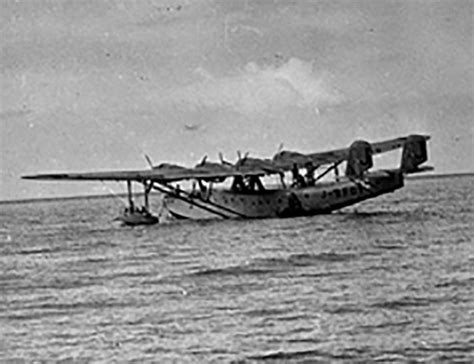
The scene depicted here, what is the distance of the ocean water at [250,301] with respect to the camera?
824 inches

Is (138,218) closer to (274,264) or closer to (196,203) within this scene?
(196,203)

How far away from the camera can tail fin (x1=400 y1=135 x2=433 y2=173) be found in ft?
207

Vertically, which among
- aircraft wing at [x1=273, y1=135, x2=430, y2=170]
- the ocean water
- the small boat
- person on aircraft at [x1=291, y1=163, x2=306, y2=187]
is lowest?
the ocean water

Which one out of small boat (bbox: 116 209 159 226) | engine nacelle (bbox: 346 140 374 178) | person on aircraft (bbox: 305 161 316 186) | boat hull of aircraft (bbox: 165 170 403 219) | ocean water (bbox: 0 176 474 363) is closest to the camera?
ocean water (bbox: 0 176 474 363)

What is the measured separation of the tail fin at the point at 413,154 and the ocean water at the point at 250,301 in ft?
41.7

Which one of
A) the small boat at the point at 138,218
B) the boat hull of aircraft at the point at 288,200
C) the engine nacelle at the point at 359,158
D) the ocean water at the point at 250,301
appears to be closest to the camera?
the ocean water at the point at 250,301

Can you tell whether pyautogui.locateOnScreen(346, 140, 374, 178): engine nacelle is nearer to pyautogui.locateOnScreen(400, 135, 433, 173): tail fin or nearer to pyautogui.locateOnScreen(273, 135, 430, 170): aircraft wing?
pyautogui.locateOnScreen(400, 135, 433, 173): tail fin

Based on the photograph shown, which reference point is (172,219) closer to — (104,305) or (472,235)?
(472,235)

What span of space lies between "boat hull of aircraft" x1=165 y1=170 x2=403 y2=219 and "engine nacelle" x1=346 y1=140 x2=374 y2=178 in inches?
48.6

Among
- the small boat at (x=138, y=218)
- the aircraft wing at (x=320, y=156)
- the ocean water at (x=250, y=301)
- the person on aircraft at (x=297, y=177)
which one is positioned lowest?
the ocean water at (x=250, y=301)

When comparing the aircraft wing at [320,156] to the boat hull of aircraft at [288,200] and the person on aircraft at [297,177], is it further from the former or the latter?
the boat hull of aircraft at [288,200]

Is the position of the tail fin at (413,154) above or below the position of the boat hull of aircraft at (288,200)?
above

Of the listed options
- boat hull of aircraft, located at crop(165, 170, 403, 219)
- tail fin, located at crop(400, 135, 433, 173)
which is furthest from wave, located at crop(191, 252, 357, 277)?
boat hull of aircraft, located at crop(165, 170, 403, 219)

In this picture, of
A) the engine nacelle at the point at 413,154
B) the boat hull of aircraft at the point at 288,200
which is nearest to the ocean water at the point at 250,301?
the engine nacelle at the point at 413,154
